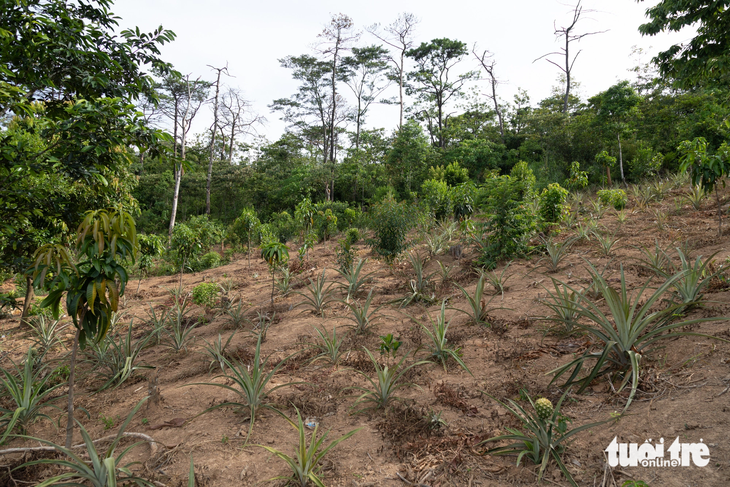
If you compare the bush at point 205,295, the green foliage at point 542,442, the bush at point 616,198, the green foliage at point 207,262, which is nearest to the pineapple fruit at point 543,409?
the green foliage at point 542,442

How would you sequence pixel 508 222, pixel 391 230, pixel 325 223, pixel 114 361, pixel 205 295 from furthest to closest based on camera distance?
1. pixel 325 223
2. pixel 391 230
3. pixel 205 295
4. pixel 508 222
5. pixel 114 361

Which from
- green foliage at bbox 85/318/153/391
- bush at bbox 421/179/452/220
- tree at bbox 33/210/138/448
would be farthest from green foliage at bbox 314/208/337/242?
tree at bbox 33/210/138/448

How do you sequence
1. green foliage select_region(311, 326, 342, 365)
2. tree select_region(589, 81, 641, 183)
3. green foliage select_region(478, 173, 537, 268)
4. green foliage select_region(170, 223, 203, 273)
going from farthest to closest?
tree select_region(589, 81, 641, 183) < green foliage select_region(170, 223, 203, 273) < green foliage select_region(478, 173, 537, 268) < green foliage select_region(311, 326, 342, 365)

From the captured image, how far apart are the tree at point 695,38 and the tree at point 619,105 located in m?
2.18

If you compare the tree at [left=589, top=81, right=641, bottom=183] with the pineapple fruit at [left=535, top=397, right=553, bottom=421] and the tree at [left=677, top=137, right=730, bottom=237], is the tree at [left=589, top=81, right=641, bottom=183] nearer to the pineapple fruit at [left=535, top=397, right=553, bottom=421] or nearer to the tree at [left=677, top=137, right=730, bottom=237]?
the tree at [left=677, top=137, right=730, bottom=237]

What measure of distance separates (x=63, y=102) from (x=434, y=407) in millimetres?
4481

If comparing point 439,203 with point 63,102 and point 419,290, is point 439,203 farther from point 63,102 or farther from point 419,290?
point 63,102

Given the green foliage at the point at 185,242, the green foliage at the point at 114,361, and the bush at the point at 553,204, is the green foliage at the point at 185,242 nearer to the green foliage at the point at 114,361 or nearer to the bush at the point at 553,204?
the green foliage at the point at 114,361

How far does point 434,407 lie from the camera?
9.12ft

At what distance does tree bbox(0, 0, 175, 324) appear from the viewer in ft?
10.2

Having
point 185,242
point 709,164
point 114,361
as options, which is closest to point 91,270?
point 114,361

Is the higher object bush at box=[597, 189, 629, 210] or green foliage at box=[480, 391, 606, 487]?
bush at box=[597, 189, 629, 210]

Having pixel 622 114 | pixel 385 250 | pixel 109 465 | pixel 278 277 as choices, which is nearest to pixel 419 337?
pixel 109 465

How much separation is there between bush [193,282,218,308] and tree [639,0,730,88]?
1121 cm
